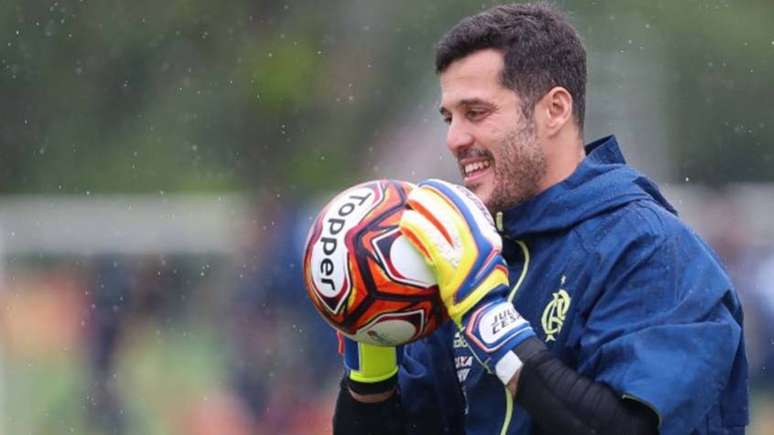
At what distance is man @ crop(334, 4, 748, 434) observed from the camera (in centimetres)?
264

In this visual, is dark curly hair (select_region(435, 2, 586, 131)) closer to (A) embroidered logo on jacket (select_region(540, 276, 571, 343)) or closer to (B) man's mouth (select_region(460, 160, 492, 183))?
(B) man's mouth (select_region(460, 160, 492, 183))

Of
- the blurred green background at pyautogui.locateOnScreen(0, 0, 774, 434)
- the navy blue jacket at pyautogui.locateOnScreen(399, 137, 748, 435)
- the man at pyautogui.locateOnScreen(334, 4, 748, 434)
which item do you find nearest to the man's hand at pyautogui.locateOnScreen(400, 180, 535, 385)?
the man at pyautogui.locateOnScreen(334, 4, 748, 434)

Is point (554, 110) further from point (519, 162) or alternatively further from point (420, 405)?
point (420, 405)

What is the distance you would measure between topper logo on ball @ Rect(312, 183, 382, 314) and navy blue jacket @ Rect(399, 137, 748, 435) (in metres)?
0.30

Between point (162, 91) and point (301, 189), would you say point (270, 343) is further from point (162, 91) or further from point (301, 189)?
point (162, 91)

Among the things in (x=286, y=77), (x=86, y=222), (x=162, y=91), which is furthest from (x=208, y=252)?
(x=162, y=91)

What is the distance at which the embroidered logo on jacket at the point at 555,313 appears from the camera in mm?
2785

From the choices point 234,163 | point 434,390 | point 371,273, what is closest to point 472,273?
point 371,273

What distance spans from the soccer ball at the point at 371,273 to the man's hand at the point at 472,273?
58 mm

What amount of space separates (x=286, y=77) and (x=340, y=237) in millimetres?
7168

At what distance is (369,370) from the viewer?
10.2 ft

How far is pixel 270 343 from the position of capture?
786 cm

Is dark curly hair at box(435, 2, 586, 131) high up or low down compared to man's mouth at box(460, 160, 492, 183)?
up

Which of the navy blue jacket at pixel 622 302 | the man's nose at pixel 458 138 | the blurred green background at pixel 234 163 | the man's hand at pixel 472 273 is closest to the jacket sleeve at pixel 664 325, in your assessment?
the navy blue jacket at pixel 622 302
